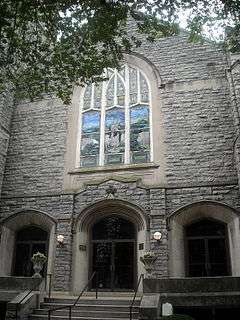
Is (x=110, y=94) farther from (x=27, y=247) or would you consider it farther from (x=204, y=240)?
(x=204, y=240)

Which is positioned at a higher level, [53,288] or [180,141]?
[180,141]

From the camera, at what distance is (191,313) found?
9438 mm

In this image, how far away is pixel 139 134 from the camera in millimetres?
14156

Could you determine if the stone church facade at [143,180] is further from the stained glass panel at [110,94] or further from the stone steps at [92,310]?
the stone steps at [92,310]

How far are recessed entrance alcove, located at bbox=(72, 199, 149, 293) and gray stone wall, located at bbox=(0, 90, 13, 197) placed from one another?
4.07 m

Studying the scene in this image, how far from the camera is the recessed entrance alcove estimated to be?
12.2 meters

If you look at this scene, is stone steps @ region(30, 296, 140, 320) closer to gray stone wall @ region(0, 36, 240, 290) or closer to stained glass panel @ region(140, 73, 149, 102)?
gray stone wall @ region(0, 36, 240, 290)

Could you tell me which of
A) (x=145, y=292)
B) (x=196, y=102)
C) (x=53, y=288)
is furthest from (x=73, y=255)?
(x=196, y=102)

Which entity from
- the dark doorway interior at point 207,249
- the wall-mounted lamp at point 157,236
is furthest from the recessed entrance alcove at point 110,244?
the dark doorway interior at point 207,249

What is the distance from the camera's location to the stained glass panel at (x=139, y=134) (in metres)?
13.7

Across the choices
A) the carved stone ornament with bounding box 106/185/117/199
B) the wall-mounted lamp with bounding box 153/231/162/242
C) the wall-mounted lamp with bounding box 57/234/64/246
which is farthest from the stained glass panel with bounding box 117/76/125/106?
the wall-mounted lamp with bounding box 57/234/64/246

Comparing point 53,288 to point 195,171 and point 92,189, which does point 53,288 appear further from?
point 195,171

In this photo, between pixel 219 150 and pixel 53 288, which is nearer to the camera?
pixel 53 288

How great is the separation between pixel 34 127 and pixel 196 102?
647 centimetres
